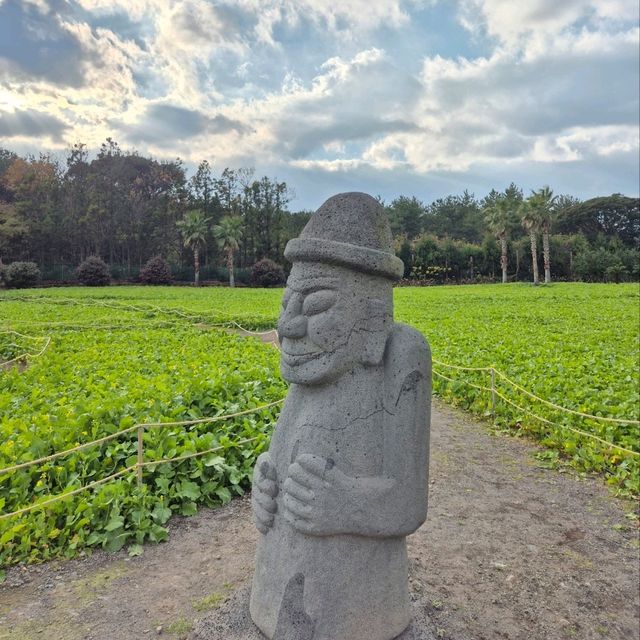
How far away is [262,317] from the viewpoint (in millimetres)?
16891

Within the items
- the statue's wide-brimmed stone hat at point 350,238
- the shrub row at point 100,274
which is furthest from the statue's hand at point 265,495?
the shrub row at point 100,274

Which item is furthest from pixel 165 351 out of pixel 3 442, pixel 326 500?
pixel 326 500

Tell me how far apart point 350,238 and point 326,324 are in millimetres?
376

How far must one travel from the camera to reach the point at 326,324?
2.16 metres

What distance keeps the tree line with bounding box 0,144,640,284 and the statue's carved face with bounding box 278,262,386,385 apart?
1542 inches

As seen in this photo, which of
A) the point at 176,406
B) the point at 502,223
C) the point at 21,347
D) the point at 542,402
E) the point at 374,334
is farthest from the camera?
the point at 502,223

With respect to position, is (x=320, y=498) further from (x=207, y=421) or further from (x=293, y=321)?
(x=207, y=421)

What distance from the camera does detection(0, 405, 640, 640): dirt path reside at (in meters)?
3.32

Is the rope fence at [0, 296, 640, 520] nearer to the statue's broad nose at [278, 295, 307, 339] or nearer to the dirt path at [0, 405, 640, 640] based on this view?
the dirt path at [0, 405, 640, 640]

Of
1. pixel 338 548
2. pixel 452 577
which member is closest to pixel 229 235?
pixel 452 577

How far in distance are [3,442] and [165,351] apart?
5.19 metres

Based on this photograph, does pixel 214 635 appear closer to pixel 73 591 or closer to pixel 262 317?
pixel 73 591

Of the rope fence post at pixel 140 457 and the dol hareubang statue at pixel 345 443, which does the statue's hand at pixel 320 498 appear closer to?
the dol hareubang statue at pixel 345 443

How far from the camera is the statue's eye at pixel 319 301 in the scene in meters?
2.17
